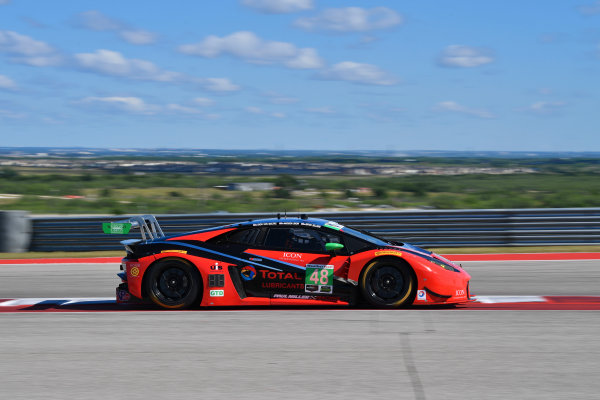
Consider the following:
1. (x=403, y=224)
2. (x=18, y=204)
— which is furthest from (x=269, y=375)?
(x=18, y=204)

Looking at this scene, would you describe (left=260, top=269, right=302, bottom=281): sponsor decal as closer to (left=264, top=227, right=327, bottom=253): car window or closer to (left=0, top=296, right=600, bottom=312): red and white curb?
(left=264, top=227, right=327, bottom=253): car window

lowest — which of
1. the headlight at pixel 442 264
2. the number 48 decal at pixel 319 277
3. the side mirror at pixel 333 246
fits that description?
the number 48 decal at pixel 319 277

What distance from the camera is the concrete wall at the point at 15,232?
15.1 m

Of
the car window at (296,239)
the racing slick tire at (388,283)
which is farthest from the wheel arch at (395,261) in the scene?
the car window at (296,239)

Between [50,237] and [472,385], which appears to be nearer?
[472,385]

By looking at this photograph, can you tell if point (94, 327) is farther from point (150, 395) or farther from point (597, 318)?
point (597, 318)

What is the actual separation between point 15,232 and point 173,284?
8.32 m

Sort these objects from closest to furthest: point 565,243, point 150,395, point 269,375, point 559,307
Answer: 1. point 150,395
2. point 269,375
3. point 559,307
4. point 565,243

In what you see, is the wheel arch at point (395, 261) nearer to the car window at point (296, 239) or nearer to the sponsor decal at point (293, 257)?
the car window at point (296, 239)

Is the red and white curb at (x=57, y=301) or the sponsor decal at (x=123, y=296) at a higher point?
the sponsor decal at (x=123, y=296)

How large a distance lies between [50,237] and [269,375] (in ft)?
36.1

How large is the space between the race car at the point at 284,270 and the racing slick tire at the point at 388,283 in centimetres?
1

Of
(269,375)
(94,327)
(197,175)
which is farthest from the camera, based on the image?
(197,175)

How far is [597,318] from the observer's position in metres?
7.57
